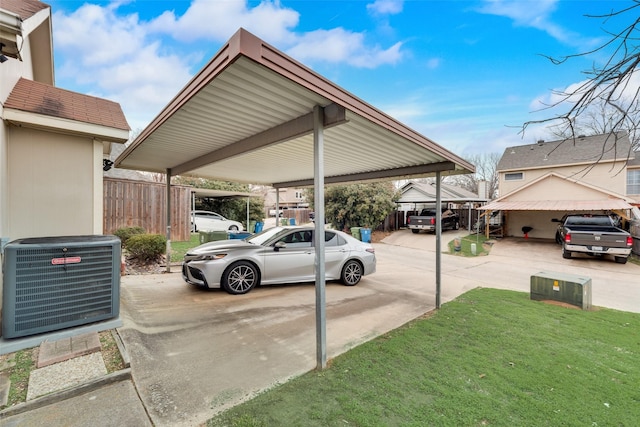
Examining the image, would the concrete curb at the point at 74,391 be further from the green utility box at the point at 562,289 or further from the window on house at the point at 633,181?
the window on house at the point at 633,181

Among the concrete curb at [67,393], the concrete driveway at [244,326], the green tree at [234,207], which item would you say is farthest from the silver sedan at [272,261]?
the green tree at [234,207]

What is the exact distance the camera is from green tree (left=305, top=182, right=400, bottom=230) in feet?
60.4

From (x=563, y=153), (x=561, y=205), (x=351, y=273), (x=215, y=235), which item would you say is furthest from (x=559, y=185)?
(x=215, y=235)

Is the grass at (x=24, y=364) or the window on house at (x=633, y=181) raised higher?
the window on house at (x=633, y=181)

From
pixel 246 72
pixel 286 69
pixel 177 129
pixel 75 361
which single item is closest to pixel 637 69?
pixel 286 69

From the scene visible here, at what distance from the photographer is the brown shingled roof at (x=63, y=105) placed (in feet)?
12.1

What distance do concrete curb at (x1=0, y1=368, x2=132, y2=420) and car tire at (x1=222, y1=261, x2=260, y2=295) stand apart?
2.74m

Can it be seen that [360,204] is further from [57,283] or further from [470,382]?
[57,283]

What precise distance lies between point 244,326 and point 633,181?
24084mm

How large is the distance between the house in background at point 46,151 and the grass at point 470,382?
148 inches

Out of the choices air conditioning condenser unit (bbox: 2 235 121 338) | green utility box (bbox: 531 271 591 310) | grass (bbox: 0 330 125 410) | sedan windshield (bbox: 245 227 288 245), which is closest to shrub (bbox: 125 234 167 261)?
sedan windshield (bbox: 245 227 288 245)

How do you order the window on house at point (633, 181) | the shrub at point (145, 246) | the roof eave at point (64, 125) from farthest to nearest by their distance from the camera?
1. the window on house at point (633, 181)
2. the shrub at point (145, 246)
3. the roof eave at point (64, 125)

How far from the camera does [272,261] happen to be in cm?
584

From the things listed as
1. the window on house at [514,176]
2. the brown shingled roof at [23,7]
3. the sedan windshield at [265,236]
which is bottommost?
the sedan windshield at [265,236]
